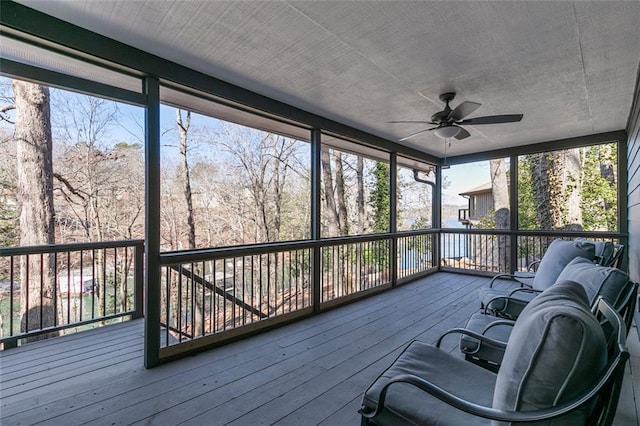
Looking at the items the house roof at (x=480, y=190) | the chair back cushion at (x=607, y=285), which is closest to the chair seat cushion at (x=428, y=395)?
the chair back cushion at (x=607, y=285)

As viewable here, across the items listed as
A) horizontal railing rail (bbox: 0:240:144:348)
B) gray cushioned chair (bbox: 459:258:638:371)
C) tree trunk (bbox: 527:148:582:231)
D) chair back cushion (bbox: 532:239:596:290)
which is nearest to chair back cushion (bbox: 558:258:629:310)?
gray cushioned chair (bbox: 459:258:638:371)

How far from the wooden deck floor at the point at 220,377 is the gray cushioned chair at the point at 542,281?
60cm

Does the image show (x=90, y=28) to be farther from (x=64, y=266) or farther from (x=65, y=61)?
(x=64, y=266)

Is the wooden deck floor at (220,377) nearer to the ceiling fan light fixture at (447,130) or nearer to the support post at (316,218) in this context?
the support post at (316,218)

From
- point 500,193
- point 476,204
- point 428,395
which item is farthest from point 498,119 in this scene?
point 476,204

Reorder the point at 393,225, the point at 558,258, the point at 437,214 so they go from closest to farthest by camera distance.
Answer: the point at 558,258 < the point at 393,225 < the point at 437,214

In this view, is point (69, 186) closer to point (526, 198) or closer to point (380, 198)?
point (380, 198)

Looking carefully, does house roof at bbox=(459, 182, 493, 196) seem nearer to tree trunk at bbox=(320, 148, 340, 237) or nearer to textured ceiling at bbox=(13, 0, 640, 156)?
tree trunk at bbox=(320, 148, 340, 237)

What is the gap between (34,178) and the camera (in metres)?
4.38

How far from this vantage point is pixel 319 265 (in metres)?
4.10

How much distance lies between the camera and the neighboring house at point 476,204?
10336mm

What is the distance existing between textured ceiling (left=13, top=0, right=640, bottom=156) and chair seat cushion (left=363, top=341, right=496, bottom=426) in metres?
2.21

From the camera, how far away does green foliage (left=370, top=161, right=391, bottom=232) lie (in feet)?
29.0

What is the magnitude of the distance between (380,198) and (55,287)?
24.6ft
